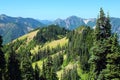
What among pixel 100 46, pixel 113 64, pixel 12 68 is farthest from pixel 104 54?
pixel 12 68

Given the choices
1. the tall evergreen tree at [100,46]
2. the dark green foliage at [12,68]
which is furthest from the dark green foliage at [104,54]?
the dark green foliage at [12,68]

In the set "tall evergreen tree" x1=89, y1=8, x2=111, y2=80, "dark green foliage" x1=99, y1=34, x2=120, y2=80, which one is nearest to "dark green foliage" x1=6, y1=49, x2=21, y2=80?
"tall evergreen tree" x1=89, y1=8, x2=111, y2=80

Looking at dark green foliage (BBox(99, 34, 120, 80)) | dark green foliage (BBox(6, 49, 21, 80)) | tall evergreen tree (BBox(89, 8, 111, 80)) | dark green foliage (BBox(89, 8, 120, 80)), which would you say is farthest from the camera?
dark green foliage (BBox(6, 49, 21, 80))

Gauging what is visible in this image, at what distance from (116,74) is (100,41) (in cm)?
641

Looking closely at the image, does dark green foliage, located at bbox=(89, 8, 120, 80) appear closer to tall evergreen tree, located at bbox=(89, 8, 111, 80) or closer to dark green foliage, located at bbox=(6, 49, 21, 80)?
tall evergreen tree, located at bbox=(89, 8, 111, 80)

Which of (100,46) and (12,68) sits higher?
(100,46)

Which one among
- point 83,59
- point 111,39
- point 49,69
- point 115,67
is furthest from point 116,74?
point 83,59

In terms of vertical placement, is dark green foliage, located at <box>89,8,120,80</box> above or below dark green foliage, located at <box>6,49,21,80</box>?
above

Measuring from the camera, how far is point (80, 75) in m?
198

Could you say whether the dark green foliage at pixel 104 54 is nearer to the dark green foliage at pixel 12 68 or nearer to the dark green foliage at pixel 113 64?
the dark green foliage at pixel 113 64

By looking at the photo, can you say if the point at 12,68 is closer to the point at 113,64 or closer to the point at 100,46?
the point at 100,46

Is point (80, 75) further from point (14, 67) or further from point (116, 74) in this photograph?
point (116, 74)

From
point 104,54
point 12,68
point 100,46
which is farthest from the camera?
point 12,68

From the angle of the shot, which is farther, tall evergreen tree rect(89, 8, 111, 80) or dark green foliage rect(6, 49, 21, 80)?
dark green foliage rect(6, 49, 21, 80)
